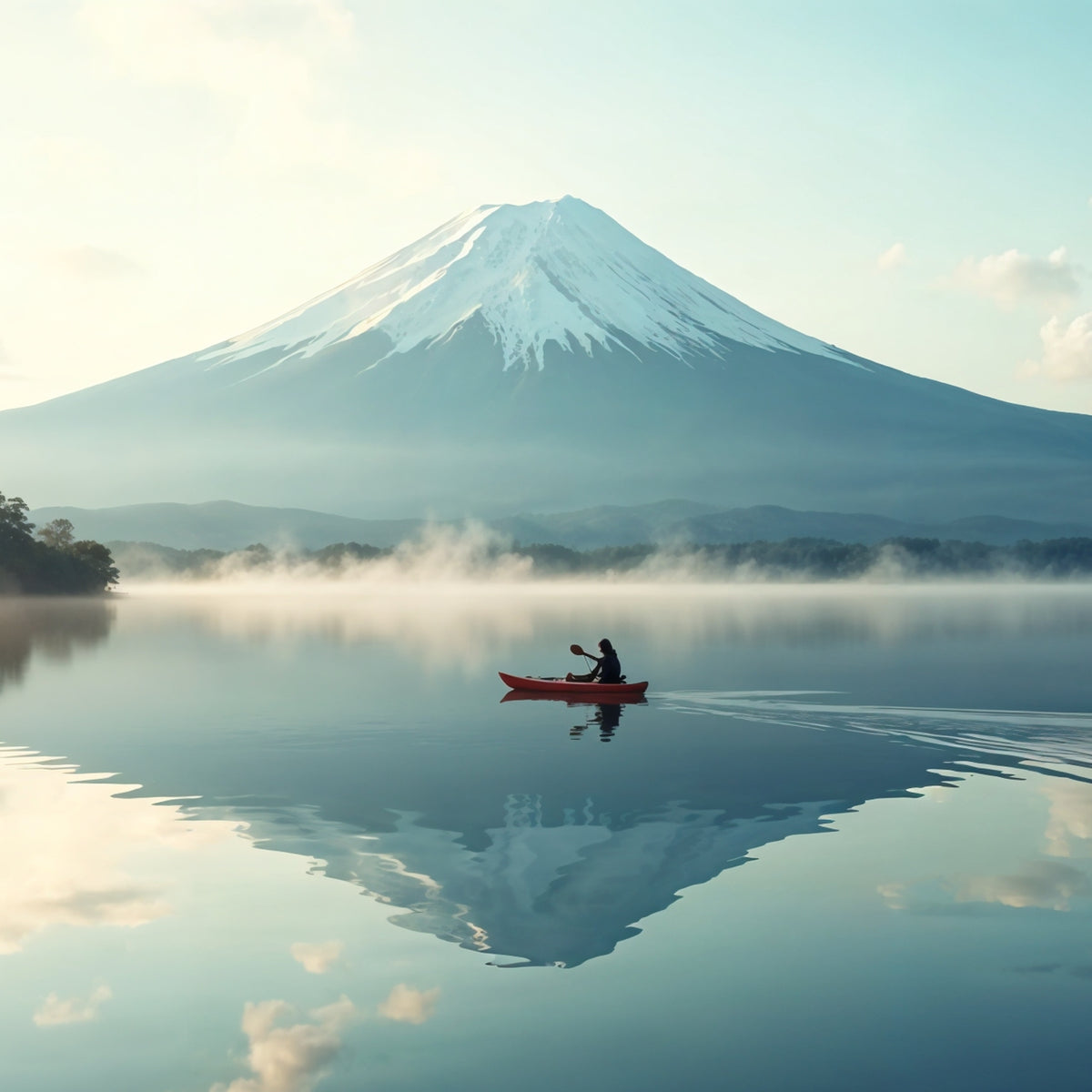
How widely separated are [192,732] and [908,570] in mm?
183848

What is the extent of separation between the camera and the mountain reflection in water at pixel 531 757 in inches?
563

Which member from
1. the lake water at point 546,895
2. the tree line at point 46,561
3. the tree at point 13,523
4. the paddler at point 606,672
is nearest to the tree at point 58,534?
the tree line at point 46,561

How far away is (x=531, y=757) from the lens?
2348 centimetres

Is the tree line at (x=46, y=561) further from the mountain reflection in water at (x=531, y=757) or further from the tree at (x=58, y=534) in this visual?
the mountain reflection in water at (x=531, y=757)

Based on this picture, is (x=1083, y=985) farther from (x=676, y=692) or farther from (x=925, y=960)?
(x=676, y=692)

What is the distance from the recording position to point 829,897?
533 inches

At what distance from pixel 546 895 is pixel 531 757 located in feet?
32.5

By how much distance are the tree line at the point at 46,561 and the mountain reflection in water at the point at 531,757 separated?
51925mm

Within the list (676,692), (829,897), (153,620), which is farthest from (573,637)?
(829,897)

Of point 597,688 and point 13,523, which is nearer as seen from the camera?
point 597,688

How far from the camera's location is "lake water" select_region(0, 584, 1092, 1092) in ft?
32.1

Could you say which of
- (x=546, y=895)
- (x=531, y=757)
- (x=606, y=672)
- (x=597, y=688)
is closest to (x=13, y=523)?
(x=606, y=672)

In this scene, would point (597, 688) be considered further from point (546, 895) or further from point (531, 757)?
point (546, 895)

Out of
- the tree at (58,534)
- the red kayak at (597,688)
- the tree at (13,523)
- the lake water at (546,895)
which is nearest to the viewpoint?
the lake water at (546,895)
